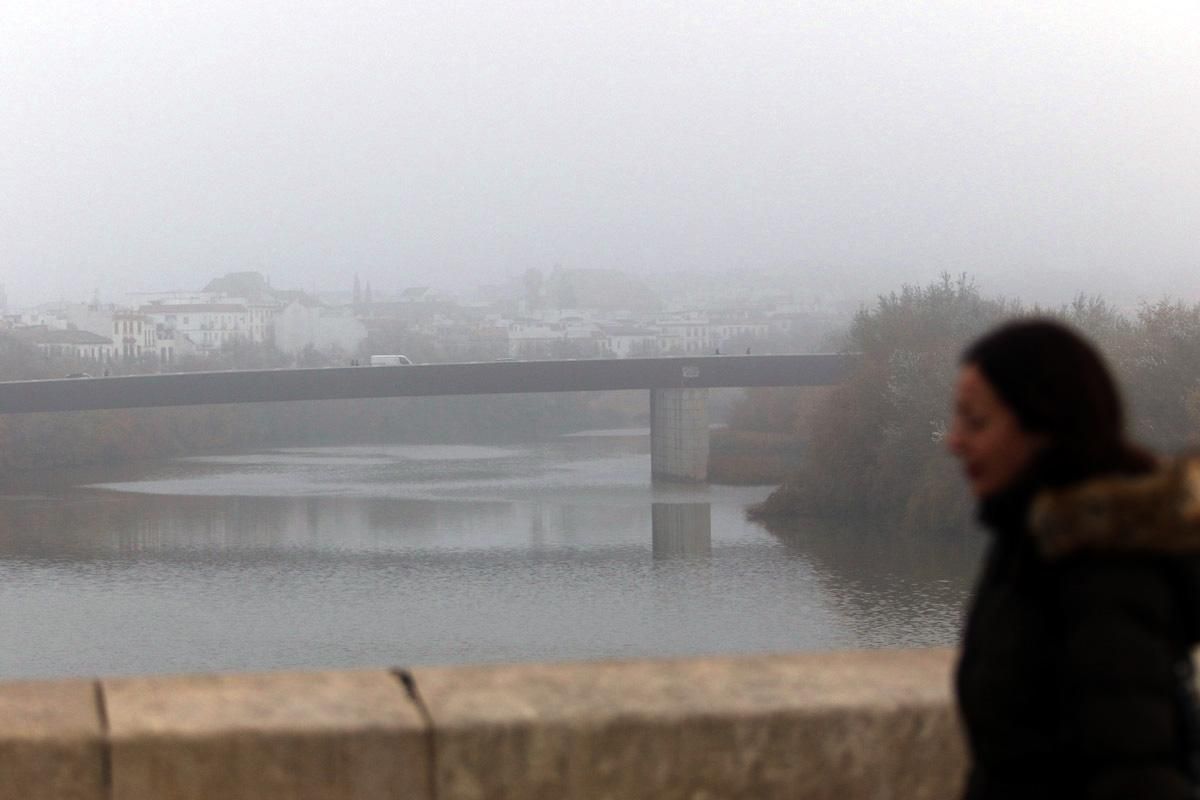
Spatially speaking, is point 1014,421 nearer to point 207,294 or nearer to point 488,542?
point 488,542

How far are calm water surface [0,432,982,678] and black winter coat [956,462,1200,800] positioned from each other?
81.9 ft

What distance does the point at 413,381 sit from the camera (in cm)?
6600

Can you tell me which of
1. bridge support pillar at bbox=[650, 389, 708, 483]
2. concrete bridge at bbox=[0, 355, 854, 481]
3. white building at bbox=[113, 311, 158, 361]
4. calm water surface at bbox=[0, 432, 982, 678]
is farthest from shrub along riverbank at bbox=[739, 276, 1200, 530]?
white building at bbox=[113, 311, 158, 361]

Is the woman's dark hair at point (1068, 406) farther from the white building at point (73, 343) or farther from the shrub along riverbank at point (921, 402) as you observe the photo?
the white building at point (73, 343)

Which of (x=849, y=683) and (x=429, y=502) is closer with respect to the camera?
(x=849, y=683)

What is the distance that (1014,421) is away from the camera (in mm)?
1759

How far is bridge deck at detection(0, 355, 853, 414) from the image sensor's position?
61.0 meters

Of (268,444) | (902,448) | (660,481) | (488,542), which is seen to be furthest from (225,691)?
(268,444)

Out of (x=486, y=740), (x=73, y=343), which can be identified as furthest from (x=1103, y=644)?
(x=73, y=343)

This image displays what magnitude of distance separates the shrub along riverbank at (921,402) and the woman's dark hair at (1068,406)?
37.0m

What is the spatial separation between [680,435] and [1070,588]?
64.9 meters

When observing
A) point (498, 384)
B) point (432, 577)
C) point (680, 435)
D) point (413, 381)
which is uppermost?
point (413, 381)

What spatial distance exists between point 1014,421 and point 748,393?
8020 cm

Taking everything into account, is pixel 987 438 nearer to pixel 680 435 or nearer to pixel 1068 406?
pixel 1068 406
